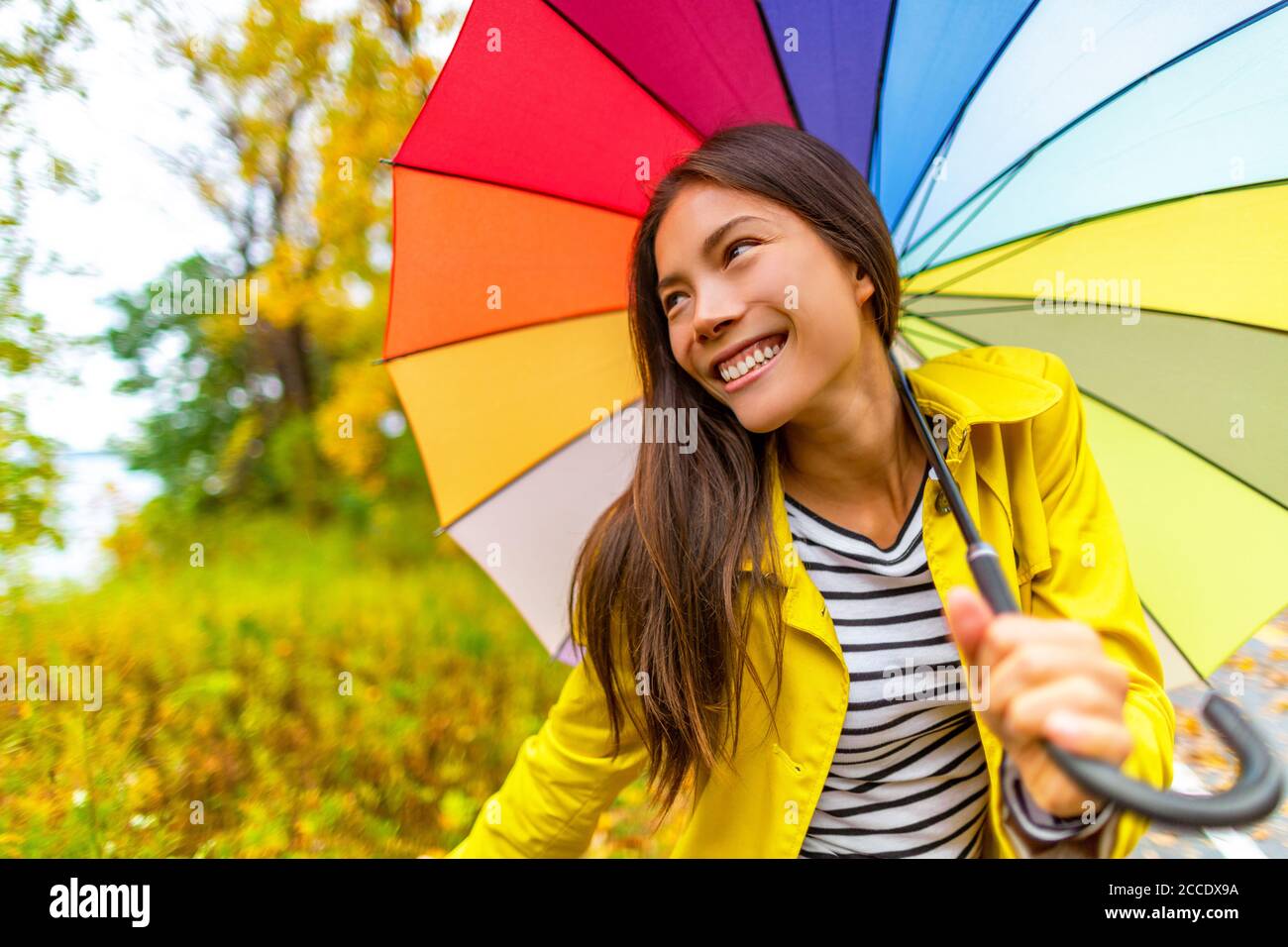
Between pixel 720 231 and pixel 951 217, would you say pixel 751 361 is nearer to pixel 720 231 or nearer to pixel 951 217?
pixel 720 231

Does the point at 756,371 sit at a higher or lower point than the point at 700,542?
higher

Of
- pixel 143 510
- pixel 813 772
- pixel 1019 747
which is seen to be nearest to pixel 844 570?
pixel 813 772

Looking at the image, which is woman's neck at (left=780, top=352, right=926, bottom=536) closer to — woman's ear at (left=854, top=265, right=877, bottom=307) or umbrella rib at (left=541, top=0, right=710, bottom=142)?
woman's ear at (left=854, top=265, right=877, bottom=307)

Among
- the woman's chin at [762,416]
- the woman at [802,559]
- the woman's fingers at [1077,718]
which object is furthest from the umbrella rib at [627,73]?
the woman's fingers at [1077,718]

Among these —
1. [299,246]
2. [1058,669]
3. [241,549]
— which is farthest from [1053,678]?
[241,549]

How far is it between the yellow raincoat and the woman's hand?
26.0 inches

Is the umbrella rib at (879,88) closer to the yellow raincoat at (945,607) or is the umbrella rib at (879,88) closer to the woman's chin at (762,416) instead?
the yellow raincoat at (945,607)

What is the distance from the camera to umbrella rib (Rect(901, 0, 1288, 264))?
1771mm

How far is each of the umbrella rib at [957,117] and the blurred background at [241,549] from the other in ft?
9.11

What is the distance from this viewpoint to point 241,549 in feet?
22.8

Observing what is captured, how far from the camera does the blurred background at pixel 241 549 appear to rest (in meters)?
3.62

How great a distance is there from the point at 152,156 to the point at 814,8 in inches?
177

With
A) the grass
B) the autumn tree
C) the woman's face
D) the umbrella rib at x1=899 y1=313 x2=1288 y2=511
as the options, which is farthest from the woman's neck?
the grass

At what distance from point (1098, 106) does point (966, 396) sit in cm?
72
